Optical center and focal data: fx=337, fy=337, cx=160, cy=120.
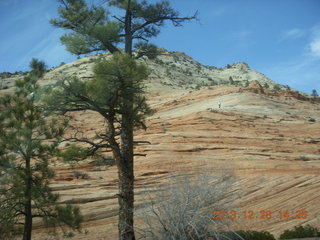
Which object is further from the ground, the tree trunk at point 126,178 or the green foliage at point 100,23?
the green foliage at point 100,23

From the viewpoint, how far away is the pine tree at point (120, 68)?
8.57m

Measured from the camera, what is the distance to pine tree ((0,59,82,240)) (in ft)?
28.1

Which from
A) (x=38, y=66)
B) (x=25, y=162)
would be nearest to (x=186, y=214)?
(x=25, y=162)

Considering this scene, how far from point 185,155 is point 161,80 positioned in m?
24.9

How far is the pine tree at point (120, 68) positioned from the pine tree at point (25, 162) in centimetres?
108

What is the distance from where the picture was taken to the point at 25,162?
30.0ft

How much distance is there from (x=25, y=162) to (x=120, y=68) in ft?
12.2

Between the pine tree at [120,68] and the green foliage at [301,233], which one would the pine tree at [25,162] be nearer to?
the pine tree at [120,68]

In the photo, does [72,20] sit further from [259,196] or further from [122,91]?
[259,196]
